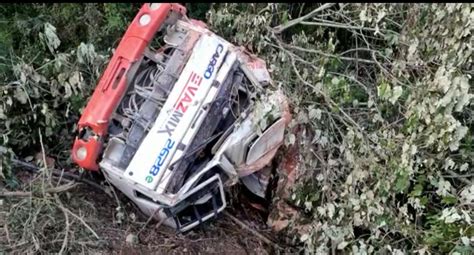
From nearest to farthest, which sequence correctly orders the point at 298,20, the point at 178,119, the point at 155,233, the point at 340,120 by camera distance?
the point at 178,119
the point at 340,120
the point at 155,233
the point at 298,20

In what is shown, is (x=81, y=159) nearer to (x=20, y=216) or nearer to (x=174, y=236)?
(x=20, y=216)

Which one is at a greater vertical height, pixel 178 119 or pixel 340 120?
pixel 178 119

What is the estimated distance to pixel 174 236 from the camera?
4035 mm

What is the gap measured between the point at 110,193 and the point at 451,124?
2133 millimetres

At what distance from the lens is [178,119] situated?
3697mm

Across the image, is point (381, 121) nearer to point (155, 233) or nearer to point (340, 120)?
point (340, 120)

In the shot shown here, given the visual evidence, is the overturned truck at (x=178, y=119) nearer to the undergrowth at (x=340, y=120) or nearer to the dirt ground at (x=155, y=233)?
the dirt ground at (x=155, y=233)

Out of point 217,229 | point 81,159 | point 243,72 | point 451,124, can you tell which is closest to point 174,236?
point 217,229

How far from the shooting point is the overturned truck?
370 centimetres

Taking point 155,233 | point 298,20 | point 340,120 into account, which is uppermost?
point 298,20

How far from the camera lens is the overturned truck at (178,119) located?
3.70 metres

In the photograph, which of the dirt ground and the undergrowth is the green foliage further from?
the dirt ground

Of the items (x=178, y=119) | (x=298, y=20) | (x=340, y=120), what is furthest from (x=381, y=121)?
(x=178, y=119)

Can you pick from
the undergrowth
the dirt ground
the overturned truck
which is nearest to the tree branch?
the undergrowth
